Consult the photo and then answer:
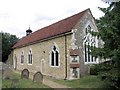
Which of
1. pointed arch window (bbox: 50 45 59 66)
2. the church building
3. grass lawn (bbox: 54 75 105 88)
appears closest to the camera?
grass lawn (bbox: 54 75 105 88)

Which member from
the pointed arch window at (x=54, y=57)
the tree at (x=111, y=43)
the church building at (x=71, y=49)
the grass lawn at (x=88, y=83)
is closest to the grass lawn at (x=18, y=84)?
the grass lawn at (x=88, y=83)

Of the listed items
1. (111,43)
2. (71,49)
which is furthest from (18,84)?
(71,49)

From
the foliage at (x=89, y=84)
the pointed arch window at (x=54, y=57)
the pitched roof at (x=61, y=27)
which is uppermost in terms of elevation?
the pitched roof at (x=61, y=27)

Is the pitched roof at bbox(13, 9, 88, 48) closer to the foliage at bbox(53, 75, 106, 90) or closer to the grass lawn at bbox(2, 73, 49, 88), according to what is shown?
the foliage at bbox(53, 75, 106, 90)

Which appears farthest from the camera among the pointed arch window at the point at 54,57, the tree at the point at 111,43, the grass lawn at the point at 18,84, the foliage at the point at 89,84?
the pointed arch window at the point at 54,57

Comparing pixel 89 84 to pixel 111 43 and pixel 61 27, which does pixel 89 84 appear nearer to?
pixel 111 43

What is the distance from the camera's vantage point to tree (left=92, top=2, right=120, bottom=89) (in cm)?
1152

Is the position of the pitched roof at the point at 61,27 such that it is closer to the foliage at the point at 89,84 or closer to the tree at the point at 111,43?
the foliage at the point at 89,84

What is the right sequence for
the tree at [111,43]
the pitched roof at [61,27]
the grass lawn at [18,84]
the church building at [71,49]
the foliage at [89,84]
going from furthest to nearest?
1. the pitched roof at [61,27]
2. the church building at [71,49]
3. the foliage at [89,84]
4. the grass lawn at [18,84]
5. the tree at [111,43]

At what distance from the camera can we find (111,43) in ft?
40.8

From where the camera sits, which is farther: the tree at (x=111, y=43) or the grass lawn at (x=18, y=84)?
the grass lawn at (x=18, y=84)

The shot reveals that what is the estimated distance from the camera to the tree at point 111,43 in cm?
1152

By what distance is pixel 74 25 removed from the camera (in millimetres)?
22969

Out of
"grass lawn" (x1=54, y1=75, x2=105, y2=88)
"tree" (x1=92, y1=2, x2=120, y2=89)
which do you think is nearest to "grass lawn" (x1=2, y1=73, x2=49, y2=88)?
"grass lawn" (x1=54, y1=75, x2=105, y2=88)
